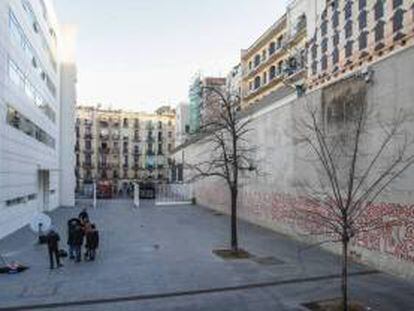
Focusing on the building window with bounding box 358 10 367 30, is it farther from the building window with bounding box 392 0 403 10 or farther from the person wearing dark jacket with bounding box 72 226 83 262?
the person wearing dark jacket with bounding box 72 226 83 262

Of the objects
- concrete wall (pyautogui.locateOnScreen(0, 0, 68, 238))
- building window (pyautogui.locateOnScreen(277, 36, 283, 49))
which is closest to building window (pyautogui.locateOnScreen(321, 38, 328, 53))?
concrete wall (pyautogui.locateOnScreen(0, 0, 68, 238))

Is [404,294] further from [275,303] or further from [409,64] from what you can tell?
[409,64]

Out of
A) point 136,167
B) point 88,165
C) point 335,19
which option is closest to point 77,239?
point 335,19

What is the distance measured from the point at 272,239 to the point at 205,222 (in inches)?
418

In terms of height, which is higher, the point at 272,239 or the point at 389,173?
the point at 389,173

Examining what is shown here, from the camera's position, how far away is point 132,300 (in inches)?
546

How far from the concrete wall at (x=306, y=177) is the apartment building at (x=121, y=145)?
52552mm

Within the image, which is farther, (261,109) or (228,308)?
(261,109)

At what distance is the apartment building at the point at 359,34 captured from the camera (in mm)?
18219

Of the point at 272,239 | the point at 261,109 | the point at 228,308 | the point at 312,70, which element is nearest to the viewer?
the point at 228,308

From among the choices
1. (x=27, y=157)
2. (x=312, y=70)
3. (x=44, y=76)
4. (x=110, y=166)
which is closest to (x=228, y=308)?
(x=312, y=70)

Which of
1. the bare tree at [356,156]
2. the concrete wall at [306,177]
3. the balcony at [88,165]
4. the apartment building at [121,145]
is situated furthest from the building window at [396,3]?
the balcony at [88,165]

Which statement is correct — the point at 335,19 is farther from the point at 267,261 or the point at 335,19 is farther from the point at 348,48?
the point at 267,261

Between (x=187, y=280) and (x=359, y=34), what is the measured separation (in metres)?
13.1
